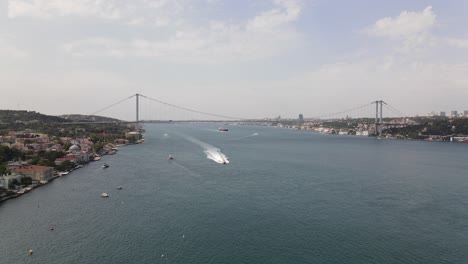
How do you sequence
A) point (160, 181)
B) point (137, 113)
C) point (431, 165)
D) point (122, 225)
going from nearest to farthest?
point (122, 225) < point (160, 181) < point (431, 165) < point (137, 113)

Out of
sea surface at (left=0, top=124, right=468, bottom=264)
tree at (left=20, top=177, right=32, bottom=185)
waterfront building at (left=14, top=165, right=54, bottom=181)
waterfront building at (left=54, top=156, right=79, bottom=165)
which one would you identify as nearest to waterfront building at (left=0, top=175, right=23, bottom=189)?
tree at (left=20, top=177, right=32, bottom=185)

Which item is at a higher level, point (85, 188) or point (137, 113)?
point (137, 113)

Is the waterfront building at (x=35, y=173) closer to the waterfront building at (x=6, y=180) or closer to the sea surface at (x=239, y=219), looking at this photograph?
the sea surface at (x=239, y=219)

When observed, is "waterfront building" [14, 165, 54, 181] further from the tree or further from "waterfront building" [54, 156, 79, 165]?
"waterfront building" [54, 156, 79, 165]

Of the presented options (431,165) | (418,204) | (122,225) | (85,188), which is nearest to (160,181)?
(85,188)

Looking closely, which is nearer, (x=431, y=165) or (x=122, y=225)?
(x=122, y=225)

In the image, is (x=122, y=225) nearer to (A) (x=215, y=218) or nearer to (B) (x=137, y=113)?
(A) (x=215, y=218)

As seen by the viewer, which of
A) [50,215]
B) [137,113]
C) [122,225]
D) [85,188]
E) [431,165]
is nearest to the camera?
[122,225]

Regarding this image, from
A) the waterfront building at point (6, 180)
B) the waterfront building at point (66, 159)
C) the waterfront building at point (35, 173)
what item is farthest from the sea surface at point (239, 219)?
the waterfront building at point (66, 159)
